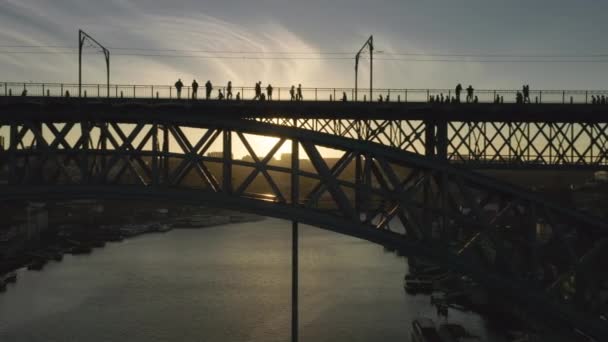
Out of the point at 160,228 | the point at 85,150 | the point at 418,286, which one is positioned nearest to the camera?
the point at 85,150

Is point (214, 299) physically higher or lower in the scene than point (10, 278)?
lower

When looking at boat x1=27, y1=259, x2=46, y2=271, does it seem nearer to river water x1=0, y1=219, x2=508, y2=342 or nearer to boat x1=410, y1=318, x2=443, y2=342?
river water x1=0, y1=219, x2=508, y2=342

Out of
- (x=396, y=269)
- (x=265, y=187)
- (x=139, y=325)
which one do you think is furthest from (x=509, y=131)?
(x=265, y=187)

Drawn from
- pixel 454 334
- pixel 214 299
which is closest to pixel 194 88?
pixel 454 334

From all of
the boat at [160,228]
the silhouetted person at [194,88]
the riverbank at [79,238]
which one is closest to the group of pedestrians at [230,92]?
the silhouetted person at [194,88]

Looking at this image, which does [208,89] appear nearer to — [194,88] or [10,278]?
[194,88]

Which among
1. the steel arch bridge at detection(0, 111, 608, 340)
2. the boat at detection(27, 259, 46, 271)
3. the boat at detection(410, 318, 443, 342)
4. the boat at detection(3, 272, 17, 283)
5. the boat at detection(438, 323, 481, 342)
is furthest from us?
the boat at detection(27, 259, 46, 271)

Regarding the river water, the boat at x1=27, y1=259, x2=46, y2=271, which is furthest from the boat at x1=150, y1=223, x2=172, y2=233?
the boat at x1=27, y1=259, x2=46, y2=271

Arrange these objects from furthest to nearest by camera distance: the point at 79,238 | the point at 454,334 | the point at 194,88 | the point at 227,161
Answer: the point at 79,238 → the point at 454,334 → the point at 194,88 → the point at 227,161
